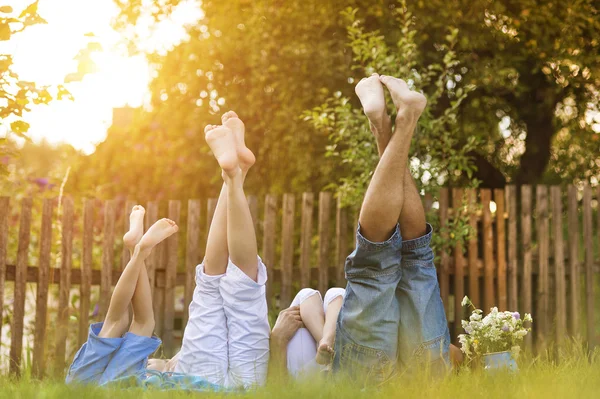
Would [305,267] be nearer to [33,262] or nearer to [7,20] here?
[33,262]

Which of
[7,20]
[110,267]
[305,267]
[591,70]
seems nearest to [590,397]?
[7,20]

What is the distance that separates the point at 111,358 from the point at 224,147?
1204mm

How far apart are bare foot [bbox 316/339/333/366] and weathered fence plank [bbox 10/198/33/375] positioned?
3490 mm

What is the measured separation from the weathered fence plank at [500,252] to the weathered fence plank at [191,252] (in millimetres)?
2797

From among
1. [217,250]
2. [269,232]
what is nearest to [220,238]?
[217,250]

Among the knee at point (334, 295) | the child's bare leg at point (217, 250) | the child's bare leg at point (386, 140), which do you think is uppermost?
the child's bare leg at point (386, 140)

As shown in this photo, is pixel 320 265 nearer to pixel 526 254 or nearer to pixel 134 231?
pixel 526 254

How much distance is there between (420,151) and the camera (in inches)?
250

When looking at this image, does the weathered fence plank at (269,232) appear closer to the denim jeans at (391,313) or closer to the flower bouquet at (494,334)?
the flower bouquet at (494,334)

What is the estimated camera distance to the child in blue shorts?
3381mm

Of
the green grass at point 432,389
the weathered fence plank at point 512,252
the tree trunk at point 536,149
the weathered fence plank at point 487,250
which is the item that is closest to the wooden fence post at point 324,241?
the weathered fence plank at point 487,250

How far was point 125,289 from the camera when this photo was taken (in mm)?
3438

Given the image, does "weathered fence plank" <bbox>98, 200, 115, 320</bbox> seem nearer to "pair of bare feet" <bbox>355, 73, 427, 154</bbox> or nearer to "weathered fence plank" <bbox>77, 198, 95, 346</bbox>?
"weathered fence plank" <bbox>77, 198, 95, 346</bbox>

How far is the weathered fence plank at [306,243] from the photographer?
6.16 metres
